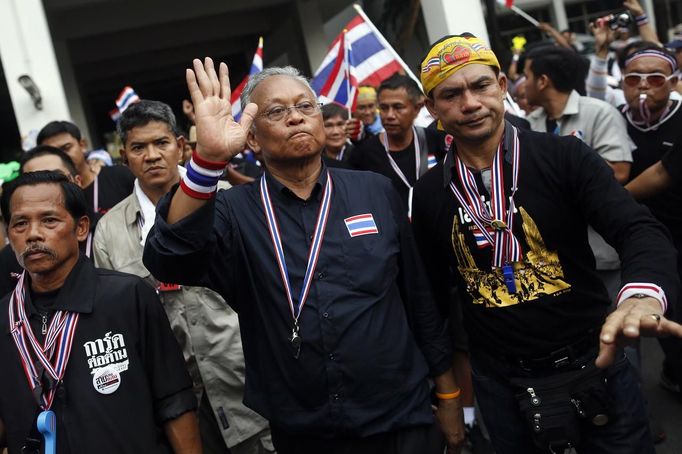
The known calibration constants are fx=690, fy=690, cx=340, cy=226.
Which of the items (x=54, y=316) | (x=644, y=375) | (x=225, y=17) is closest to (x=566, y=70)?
(x=644, y=375)

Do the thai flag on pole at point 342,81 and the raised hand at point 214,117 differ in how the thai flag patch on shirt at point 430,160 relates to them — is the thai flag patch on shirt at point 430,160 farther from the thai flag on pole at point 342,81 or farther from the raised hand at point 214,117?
the raised hand at point 214,117

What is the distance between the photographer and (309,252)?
8.49 feet

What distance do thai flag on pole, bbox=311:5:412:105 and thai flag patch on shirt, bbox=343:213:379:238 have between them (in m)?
4.10

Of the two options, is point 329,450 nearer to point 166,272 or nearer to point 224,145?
point 166,272

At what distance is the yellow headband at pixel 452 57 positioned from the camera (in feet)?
9.07

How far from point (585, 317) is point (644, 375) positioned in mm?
3027

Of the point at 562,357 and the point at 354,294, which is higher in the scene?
the point at 354,294

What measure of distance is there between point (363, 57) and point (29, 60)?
498 centimetres

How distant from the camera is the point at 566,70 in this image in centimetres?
473

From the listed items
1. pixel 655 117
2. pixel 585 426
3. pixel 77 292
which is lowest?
pixel 585 426

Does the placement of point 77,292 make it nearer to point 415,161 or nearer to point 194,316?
point 194,316

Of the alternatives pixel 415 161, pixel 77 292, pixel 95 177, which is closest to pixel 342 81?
pixel 415 161

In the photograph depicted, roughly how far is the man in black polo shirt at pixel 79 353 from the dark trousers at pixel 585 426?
1.23 metres

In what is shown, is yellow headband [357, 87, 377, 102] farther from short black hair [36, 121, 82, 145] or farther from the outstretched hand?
the outstretched hand
